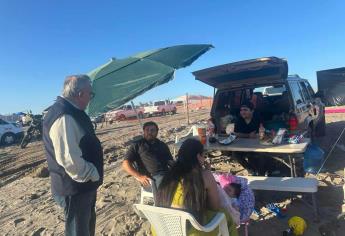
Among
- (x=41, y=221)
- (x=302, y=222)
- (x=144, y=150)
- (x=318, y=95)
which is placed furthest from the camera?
(x=318, y=95)

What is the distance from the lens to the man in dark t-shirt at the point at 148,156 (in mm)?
4477

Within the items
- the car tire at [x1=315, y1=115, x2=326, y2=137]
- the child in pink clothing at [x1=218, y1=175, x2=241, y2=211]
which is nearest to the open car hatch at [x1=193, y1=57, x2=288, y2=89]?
the child in pink clothing at [x1=218, y1=175, x2=241, y2=211]

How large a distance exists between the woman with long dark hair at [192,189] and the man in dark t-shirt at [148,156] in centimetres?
150

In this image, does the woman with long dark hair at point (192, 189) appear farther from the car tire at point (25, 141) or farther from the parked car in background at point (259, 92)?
the car tire at point (25, 141)

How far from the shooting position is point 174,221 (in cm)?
268

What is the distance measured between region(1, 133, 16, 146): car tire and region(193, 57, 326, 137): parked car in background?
16.5 m

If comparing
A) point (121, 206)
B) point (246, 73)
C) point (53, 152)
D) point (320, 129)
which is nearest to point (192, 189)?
point (53, 152)

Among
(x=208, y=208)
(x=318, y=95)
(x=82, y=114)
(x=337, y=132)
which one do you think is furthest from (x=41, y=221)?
(x=337, y=132)

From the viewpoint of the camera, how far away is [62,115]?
9.41ft

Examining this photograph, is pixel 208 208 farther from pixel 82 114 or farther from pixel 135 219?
pixel 135 219

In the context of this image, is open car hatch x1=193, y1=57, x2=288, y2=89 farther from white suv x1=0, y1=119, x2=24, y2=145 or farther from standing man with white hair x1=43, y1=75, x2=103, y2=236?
white suv x1=0, y1=119, x2=24, y2=145

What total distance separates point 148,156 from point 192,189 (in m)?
1.76

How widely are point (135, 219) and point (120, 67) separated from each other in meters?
2.17

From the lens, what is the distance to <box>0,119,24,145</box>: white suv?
1931cm
